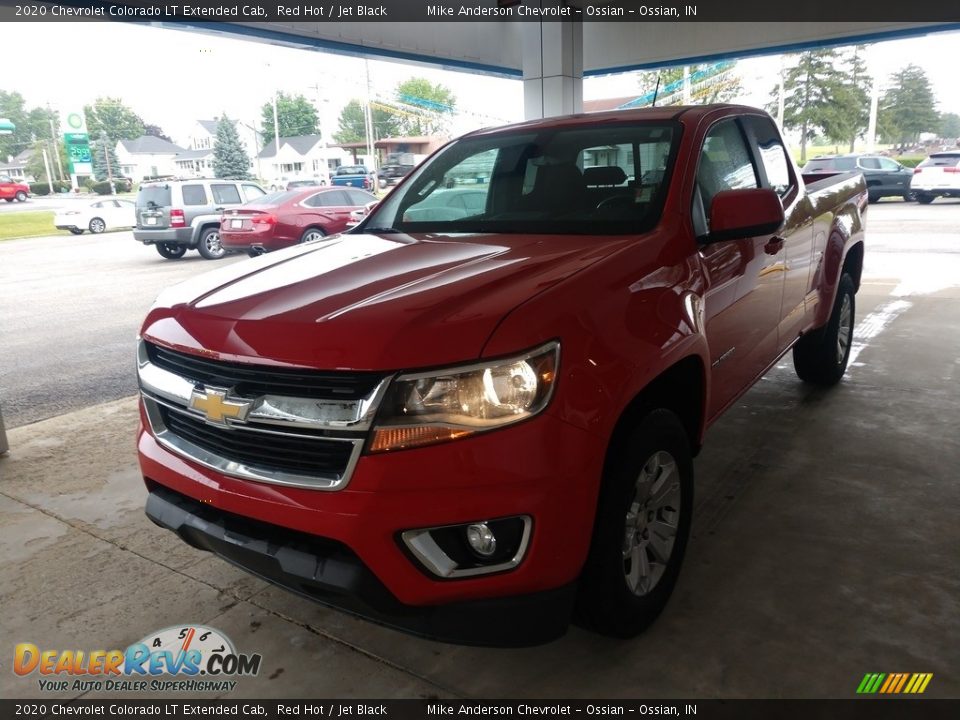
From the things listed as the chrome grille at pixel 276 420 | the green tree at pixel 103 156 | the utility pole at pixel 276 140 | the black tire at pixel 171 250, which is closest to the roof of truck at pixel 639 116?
the chrome grille at pixel 276 420

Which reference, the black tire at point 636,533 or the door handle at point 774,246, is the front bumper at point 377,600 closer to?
the black tire at point 636,533

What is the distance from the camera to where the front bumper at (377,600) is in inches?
68.9

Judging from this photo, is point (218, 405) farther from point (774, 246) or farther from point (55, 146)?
point (55, 146)

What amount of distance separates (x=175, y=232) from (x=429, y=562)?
13.9 m

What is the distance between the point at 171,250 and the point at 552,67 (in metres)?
9.05

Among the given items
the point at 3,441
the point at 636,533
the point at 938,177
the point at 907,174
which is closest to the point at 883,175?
the point at 907,174

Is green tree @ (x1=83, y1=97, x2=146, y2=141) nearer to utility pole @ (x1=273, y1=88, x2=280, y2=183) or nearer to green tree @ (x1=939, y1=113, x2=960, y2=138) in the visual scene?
utility pole @ (x1=273, y1=88, x2=280, y2=183)

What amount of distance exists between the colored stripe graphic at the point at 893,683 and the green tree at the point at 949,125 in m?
38.8

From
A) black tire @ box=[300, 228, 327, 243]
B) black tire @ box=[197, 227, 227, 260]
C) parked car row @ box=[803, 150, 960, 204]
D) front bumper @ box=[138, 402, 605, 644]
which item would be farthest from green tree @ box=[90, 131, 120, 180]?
parked car row @ box=[803, 150, 960, 204]

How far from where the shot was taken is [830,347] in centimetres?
455

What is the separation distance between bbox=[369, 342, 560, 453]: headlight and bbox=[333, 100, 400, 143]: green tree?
27155 mm

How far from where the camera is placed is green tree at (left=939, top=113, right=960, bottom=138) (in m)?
33.0

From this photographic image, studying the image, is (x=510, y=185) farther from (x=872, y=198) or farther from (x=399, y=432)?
(x=872, y=198)

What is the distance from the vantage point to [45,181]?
1523cm
